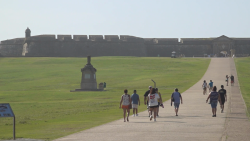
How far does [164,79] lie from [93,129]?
2830 centimetres

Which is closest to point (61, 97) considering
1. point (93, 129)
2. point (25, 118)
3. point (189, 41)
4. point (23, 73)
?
point (25, 118)

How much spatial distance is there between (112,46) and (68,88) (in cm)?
4392

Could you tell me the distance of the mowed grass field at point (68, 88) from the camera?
16013mm

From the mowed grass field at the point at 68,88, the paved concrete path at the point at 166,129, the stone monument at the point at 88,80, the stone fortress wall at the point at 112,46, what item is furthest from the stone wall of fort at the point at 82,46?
the paved concrete path at the point at 166,129

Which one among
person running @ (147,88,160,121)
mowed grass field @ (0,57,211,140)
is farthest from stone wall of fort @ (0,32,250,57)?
person running @ (147,88,160,121)

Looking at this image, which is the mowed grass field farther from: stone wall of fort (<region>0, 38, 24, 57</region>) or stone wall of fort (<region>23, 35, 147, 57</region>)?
stone wall of fort (<region>0, 38, 24, 57</region>)

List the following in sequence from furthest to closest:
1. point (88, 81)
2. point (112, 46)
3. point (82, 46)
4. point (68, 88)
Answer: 1. point (112, 46)
2. point (82, 46)
3. point (68, 88)
4. point (88, 81)

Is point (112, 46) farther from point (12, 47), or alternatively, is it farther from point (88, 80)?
point (88, 80)

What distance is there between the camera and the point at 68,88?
37.3 m

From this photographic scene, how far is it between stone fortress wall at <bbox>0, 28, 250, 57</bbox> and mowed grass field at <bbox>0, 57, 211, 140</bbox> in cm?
1200

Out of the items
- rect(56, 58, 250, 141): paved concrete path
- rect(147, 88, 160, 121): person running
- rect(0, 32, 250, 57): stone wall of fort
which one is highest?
rect(0, 32, 250, 57): stone wall of fort

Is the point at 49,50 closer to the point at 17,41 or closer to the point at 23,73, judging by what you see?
the point at 17,41

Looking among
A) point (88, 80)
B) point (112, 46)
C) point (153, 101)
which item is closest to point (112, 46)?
point (112, 46)

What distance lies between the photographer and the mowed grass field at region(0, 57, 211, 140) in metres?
16.0
